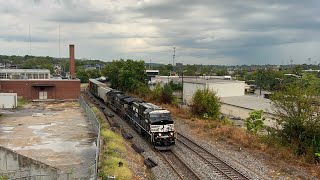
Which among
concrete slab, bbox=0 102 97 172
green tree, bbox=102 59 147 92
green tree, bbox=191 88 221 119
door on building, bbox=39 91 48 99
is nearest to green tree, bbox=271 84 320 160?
concrete slab, bbox=0 102 97 172

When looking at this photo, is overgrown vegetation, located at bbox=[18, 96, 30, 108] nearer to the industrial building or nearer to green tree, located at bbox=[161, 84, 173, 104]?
the industrial building

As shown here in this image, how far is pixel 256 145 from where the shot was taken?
26672mm

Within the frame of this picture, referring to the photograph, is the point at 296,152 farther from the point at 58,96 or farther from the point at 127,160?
the point at 58,96

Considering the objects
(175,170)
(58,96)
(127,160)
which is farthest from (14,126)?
(58,96)

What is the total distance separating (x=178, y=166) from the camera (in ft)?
73.6

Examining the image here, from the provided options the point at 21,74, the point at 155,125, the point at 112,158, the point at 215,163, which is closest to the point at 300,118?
the point at 215,163

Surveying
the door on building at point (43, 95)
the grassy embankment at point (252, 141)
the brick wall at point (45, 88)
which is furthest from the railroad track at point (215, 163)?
the door on building at point (43, 95)

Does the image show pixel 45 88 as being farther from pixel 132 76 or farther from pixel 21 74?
pixel 132 76

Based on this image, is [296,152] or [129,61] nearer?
[296,152]

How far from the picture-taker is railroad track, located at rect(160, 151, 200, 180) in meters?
20.2

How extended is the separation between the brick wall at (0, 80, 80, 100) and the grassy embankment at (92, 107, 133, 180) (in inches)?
1581

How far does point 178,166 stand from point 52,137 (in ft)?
46.1

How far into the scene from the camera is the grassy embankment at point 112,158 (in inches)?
764

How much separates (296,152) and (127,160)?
468 inches
